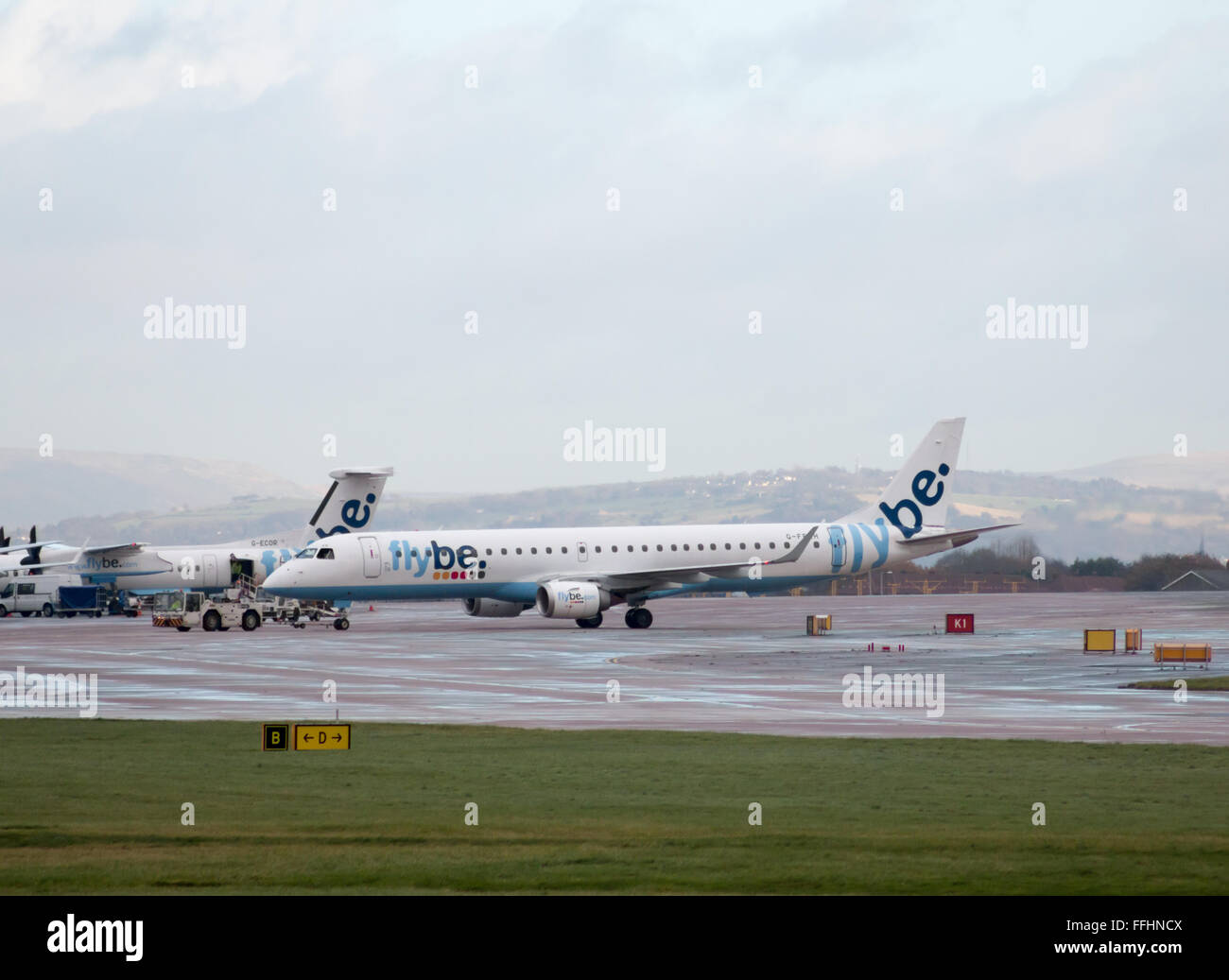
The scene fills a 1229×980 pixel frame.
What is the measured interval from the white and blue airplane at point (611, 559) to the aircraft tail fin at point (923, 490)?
0.06 m

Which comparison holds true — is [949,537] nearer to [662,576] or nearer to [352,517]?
[662,576]

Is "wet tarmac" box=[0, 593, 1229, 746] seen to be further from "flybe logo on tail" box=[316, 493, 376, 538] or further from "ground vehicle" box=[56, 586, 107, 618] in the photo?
"ground vehicle" box=[56, 586, 107, 618]

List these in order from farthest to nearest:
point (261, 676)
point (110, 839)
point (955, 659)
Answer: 1. point (955, 659)
2. point (261, 676)
3. point (110, 839)

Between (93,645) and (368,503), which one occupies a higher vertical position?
(368,503)

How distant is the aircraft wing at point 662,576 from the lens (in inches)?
2549

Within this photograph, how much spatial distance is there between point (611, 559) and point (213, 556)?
32873mm

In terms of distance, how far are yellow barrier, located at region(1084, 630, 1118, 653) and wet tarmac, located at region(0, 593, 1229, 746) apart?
571 millimetres

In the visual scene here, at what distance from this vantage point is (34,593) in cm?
9456

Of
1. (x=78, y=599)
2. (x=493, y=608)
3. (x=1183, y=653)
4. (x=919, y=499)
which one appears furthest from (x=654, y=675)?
(x=78, y=599)
